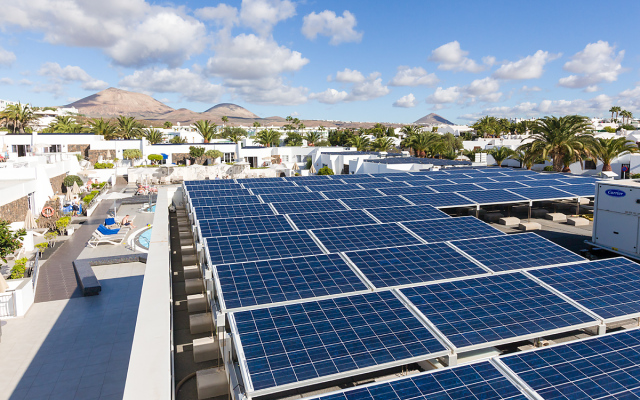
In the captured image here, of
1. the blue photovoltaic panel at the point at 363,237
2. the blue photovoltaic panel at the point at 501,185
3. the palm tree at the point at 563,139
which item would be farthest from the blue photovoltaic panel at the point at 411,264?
Answer: the palm tree at the point at 563,139

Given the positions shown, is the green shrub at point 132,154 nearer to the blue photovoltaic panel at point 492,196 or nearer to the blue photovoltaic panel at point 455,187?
the blue photovoltaic panel at point 455,187

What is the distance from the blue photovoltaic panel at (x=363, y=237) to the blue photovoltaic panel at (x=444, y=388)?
5702 millimetres

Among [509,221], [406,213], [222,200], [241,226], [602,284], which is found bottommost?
[509,221]

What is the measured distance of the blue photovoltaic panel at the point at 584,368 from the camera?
5.49 meters

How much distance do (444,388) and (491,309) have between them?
2566 millimetres

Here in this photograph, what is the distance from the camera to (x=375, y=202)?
19047mm

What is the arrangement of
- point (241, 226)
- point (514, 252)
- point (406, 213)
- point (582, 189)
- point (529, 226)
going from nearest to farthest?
1. point (514, 252)
2. point (241, 226)
3. point (406, 213)
4. point (529, 226)
5. point (582, 189)

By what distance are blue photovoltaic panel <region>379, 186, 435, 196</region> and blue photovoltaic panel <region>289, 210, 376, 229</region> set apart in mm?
4827

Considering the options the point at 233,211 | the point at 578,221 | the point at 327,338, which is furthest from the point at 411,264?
the point at 578,221

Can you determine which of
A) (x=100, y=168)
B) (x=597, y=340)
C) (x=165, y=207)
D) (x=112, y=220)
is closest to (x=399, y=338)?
(x=597, y=340)

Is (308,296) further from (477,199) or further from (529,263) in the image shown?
(477,199)

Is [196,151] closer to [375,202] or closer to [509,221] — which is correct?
[375,202]

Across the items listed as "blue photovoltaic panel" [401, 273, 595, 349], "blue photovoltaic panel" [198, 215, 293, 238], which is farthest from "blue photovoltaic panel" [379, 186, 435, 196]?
"blue photovoltaic panel" [401, 273, 595, 349]

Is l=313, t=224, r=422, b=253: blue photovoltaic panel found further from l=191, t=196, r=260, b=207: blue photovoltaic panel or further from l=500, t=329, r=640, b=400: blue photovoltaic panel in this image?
l=191, t=196, r=260, b=207: blue photovoltaic panel
